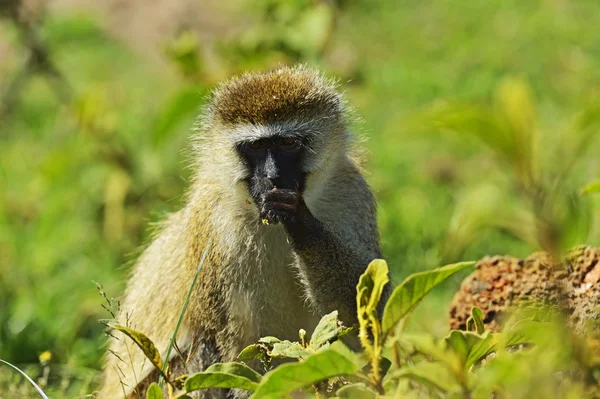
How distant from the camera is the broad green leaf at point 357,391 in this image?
2336 mm

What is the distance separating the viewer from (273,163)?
379cm

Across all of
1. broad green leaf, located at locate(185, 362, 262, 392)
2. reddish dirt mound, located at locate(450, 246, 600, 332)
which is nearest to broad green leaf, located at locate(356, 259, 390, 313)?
broad green leaf, located at locate(185, 362, 262, 392)

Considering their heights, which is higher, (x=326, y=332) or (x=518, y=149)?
(x=518, y=149)

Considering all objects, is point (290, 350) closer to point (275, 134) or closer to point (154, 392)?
point (154, 392)

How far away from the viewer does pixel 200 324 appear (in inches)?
161

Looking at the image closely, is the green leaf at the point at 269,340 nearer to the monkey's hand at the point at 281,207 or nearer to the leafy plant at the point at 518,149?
the monkey's hand at the point at 281,207

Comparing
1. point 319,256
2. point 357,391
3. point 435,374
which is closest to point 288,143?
point 319,256

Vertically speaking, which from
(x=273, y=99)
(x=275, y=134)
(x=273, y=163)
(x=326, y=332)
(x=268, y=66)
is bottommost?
(x=326, y=332)

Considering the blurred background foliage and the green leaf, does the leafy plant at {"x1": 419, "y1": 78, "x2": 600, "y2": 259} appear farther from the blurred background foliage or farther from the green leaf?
the green leaf

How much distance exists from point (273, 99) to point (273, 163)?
1.07ft

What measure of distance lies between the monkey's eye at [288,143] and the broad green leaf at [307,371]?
1.75 metres

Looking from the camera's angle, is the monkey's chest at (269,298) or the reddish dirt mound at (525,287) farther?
the monkey's chest at (269,298)

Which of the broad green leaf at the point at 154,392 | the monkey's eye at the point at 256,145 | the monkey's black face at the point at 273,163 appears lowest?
the broad green leaf at the point at 154,392

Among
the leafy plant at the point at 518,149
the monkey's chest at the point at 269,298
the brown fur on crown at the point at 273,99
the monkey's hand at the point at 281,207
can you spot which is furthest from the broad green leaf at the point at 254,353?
the brown fur on crown at the point at 273,99
